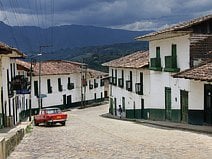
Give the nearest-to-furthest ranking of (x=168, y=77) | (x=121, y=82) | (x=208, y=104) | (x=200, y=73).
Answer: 1. (x=200, y=73)
2. (x=208, y=104)
3. (x=168, y=77)
4. (x=121, y=82)

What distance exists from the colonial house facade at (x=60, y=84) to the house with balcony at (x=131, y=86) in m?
10.2

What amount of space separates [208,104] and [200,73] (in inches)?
85.3

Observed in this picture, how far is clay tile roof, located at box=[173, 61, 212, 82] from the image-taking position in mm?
20953

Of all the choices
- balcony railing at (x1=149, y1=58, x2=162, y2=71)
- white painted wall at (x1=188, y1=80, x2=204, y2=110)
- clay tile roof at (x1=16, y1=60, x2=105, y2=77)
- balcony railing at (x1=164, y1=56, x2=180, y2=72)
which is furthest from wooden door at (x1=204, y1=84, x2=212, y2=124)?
clay tile roof at (x1=16, y1=60, x2=105, y2=77)

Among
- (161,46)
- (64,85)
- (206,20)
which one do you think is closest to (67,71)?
(64,85)

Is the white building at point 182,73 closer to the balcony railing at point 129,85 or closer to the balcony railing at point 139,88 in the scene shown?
the balcony railing at point 139,88

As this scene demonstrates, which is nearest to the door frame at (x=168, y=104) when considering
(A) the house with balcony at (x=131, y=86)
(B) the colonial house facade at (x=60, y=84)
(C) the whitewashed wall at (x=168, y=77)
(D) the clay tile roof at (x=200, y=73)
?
(C) the whitewashed wall at (x=168, y=77)

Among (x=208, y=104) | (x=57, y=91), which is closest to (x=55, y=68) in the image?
(x=57, y=91)

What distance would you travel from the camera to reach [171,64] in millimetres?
27375

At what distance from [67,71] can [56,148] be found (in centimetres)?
4729

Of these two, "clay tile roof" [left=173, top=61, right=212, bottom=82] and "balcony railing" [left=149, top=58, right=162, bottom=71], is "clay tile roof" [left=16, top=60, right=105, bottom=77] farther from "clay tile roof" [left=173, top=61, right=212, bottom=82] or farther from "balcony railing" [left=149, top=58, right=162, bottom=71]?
"clay tile roof" [left=173, top=61, right=212, bottom=82]

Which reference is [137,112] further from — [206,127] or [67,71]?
[67,71]

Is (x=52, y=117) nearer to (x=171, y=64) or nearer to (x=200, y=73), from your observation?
(x=171, y=64)

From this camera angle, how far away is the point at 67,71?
62188 mm
